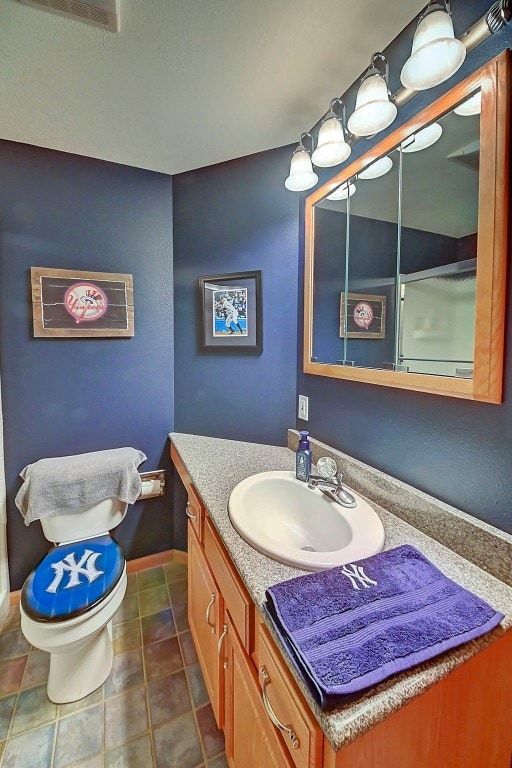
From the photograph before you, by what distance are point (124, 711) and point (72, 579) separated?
1.73ft

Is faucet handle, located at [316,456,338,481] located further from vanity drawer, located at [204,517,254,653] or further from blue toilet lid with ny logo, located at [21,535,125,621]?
blue toilet lid with ny logo, located at [21,535,125,621]

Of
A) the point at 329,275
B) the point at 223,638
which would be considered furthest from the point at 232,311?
the point at 223,638

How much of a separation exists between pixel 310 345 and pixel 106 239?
126cm

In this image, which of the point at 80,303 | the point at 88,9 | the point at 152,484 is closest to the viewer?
the point at 88,9

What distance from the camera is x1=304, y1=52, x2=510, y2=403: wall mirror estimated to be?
0.76 metres

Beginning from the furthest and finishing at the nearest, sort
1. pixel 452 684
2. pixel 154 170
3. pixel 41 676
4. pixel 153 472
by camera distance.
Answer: pixel 153 472 < pixel 154 170 < pixel 41 676 < pixel 452 684

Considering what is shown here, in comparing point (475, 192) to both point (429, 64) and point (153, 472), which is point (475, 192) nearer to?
point (429, 64)

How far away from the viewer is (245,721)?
2.66 ft

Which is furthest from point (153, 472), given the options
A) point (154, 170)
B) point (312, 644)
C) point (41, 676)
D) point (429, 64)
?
point (429, 64)

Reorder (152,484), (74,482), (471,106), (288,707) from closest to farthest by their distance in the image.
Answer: (288,707)
(471,106)
(74,482)
(152,484)

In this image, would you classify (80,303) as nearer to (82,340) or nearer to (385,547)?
(82,340)

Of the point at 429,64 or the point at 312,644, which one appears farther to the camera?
the point at 429,64

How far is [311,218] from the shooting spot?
1.47m

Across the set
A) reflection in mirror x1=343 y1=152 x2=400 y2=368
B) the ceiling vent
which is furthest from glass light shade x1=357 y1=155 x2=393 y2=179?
the ceiling vent
